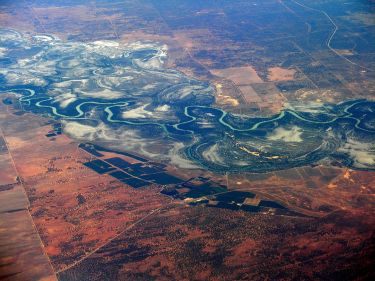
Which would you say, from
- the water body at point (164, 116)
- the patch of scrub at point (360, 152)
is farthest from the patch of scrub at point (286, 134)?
the patch of scrub at point (360, 152)

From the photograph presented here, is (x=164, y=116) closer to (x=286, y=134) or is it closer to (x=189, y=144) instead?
(x=189, y=144)

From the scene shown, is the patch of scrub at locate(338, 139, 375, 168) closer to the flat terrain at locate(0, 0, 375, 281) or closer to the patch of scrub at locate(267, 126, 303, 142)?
the flat terrain at locate(0, 0, 375, 281)

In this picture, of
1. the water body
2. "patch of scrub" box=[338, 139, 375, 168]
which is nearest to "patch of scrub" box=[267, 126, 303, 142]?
the water body

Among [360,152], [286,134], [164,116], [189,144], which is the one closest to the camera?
[360,152]

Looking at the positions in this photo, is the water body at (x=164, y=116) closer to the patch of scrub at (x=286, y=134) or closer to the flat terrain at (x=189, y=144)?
the patch of scrub at (x=286, y=134)

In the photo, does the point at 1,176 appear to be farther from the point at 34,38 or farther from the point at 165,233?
the point at 34,38

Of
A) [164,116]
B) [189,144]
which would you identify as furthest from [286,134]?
[164,116]

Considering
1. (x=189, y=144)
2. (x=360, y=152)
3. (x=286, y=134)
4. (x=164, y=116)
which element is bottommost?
(x=164, y=116)

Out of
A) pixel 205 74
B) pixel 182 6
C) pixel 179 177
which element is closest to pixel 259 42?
pixel 205 74

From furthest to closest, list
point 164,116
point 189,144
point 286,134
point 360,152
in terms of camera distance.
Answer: point 164,116
point 286,134
point 189,144
point 360,152
